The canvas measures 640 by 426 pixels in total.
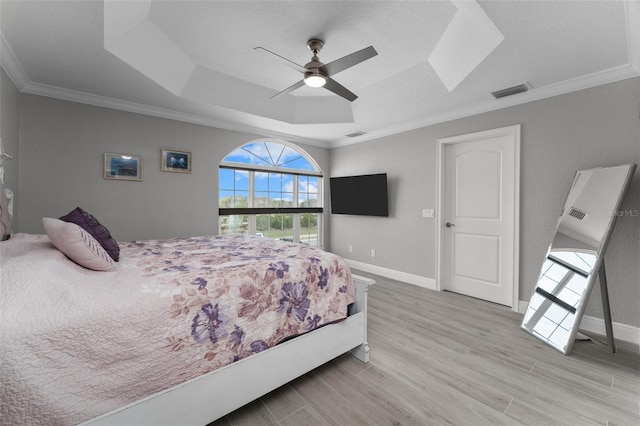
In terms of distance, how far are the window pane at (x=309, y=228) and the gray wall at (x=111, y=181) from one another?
1.73 meters

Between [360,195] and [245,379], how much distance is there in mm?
3613

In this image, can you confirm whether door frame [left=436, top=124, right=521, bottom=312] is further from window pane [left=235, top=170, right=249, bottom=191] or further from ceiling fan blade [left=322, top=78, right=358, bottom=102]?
window pane [left=235, top=170, right=249, bottom=191]

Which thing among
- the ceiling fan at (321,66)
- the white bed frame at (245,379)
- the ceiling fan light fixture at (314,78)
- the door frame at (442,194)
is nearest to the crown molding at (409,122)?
the door frame at (442,194)

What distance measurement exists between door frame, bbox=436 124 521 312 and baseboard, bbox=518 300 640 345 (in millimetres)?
557

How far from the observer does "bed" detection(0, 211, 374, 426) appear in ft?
3.17

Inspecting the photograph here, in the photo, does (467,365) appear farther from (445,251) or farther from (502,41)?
(502,41)

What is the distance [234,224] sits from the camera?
→ 169 inches

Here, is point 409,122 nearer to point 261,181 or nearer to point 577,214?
point 577,214

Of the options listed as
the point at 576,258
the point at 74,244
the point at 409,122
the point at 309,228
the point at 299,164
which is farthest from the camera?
the point at 309,228

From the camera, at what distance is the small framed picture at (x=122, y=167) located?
318 centimetres

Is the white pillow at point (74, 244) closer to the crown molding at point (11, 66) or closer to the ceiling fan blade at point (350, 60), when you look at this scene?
the crown molding at point (11, 66)

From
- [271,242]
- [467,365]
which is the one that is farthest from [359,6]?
[467,365]

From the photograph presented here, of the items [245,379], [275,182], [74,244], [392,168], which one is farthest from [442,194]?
[74,244]

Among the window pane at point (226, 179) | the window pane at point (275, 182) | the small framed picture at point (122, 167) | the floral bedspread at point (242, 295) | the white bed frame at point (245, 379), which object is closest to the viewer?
the white bed frame at point (245, 379)
